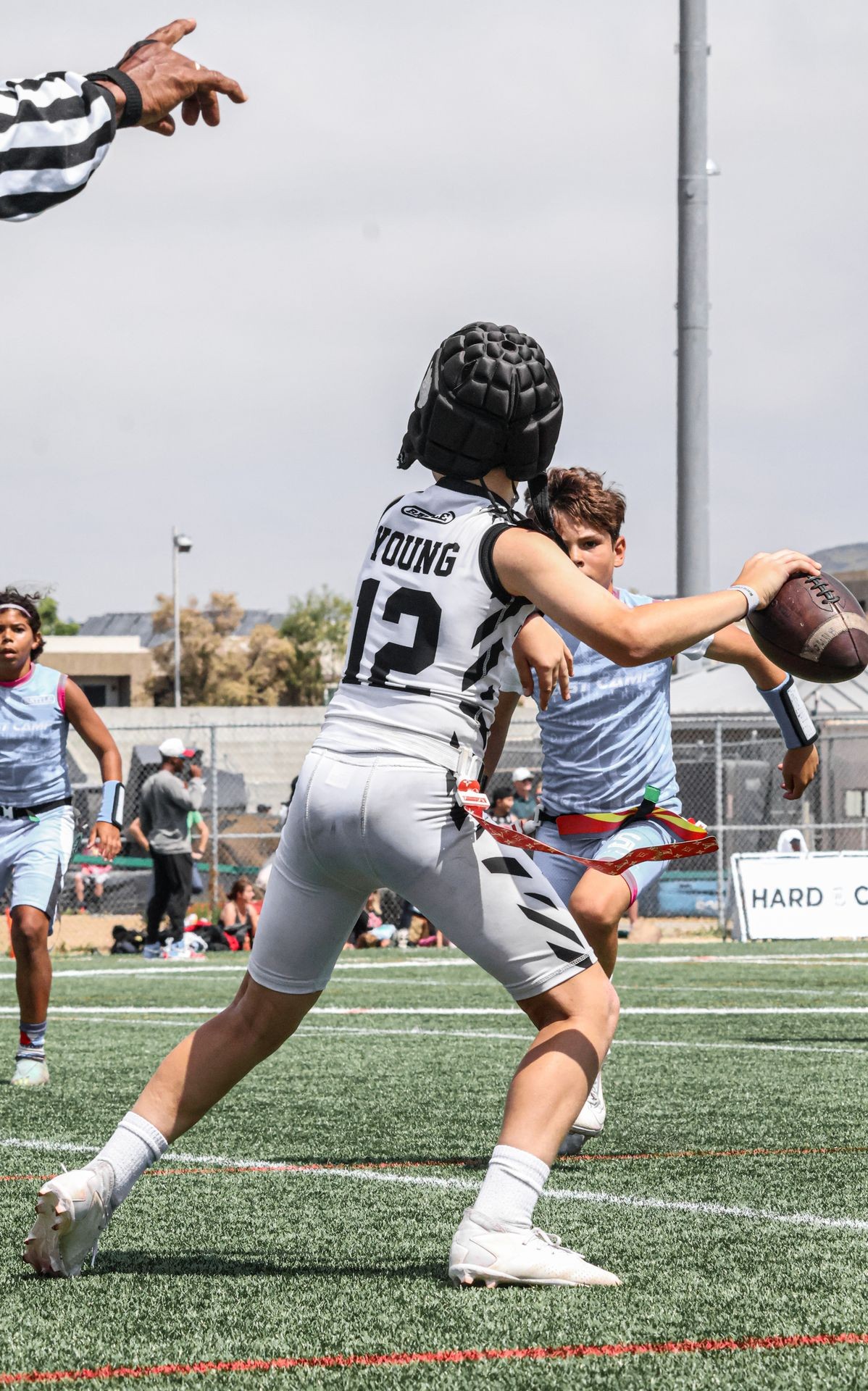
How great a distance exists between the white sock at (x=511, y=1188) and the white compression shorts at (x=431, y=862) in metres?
0.34

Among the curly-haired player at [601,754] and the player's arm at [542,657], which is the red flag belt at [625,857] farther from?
the curly-haired player at [601,754]

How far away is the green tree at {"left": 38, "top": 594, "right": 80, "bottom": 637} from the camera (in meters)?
86.9

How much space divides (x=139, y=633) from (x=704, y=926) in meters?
82.5

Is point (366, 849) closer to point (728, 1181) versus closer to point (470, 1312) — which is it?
point (470, 1312)

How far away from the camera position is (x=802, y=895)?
2030cm

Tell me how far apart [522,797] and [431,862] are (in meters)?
17.4

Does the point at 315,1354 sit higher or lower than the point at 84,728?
lower

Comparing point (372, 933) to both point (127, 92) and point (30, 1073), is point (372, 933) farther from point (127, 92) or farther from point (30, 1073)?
point (127, 92)

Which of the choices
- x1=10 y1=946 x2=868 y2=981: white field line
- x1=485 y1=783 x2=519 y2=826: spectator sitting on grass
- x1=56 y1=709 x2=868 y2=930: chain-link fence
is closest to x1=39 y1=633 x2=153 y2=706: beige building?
x1=56 y1=709 x2=868 y2=930: chain-link fence

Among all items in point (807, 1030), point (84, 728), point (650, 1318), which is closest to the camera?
point (650, 1318)

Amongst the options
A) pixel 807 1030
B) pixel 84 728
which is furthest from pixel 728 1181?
pixel 807 1030

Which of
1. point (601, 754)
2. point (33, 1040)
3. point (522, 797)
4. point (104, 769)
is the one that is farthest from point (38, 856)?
point (522, 797)

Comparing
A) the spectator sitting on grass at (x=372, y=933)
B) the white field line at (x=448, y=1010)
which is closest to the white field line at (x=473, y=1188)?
the white field line at (x=448, y=1010)

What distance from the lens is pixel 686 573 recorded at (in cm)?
2558
